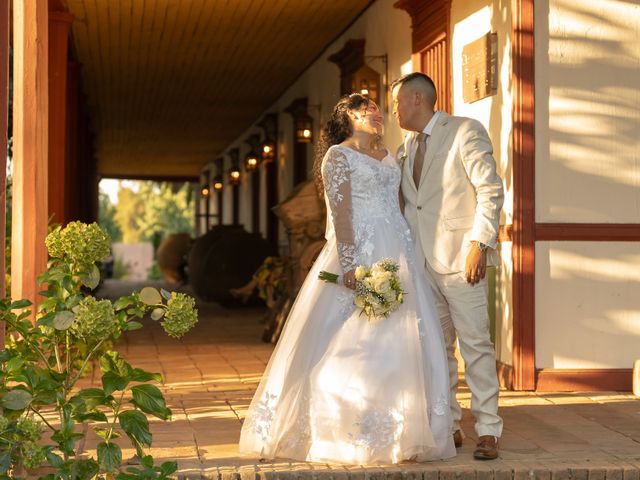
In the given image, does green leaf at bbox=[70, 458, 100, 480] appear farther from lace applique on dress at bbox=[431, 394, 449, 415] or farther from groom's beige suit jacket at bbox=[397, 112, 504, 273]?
groom's beige suit jacket at bbox=[397, 112, 504, 273]

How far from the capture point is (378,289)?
5223 millimetres

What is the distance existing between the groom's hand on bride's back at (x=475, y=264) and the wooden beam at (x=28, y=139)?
3948mm

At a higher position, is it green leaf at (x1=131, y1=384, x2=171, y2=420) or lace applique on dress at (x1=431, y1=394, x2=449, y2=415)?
green leaf at (x1=131, y1=384, x2=171, y2=420)

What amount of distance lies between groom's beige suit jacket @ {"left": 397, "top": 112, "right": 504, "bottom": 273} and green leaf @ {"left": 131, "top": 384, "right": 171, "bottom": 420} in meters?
1.78

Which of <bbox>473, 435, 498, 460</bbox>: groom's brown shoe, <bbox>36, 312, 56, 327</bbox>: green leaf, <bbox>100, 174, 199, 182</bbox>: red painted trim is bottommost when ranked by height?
<bbox>473, 435, 498, 460</bbox>: groom's brown shoe

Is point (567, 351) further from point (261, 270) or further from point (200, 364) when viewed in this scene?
point (261, 270)

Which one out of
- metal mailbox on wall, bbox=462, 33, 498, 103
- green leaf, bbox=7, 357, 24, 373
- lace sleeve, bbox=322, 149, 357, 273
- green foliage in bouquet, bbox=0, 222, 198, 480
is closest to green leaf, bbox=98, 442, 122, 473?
green foliage in bouquet, bbox=0, 222, 198, 480

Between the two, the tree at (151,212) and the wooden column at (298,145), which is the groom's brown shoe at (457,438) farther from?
the tree at (151,212)

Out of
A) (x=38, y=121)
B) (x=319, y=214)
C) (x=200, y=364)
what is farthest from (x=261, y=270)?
(x=38, y=121)

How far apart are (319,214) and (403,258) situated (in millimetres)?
5313

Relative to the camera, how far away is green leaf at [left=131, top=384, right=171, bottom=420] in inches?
170

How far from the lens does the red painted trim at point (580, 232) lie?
7.54m

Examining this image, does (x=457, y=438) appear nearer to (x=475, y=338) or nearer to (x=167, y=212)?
(x=475, y=338)

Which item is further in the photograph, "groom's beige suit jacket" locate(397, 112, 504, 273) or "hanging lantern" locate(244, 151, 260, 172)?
"hanging lantern" locate(244, 151, 260, 172)
